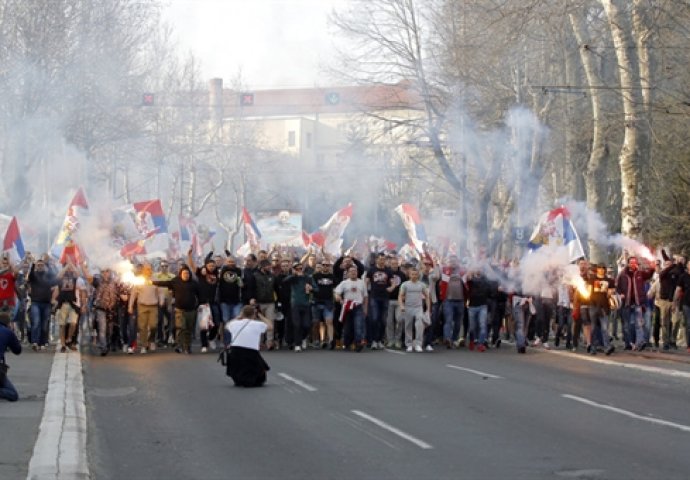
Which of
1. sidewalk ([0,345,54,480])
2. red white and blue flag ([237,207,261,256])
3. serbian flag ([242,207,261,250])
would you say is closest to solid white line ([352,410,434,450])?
sidewalk ([0,345,54,480])

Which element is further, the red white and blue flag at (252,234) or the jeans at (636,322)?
the red white and blue flag at (252,234)

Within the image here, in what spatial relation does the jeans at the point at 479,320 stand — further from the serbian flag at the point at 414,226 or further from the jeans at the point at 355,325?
the serbian flag at the point at 414,226

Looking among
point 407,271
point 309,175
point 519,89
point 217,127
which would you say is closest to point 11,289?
point 407,271

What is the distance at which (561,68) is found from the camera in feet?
151

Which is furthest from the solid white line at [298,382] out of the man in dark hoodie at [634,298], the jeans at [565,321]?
the man in dark hoodie at [634,298]

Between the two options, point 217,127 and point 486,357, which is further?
point 217,127

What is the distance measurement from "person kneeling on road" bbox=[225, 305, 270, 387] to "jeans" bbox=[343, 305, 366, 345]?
24.2ft

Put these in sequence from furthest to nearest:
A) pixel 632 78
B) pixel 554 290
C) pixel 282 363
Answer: pixel 632 78
pixel 554 290
pixel 282 363

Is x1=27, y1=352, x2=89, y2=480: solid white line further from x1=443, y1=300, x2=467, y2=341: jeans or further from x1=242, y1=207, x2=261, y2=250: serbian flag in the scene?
x1=242, y1=207, x2=261, y2=250: serbian flag

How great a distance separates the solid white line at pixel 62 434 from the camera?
10742mm

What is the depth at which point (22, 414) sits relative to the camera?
1448cm

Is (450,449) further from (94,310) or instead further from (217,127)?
(217,127)

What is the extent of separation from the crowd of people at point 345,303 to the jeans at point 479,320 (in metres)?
0.02

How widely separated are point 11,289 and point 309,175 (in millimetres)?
71314
